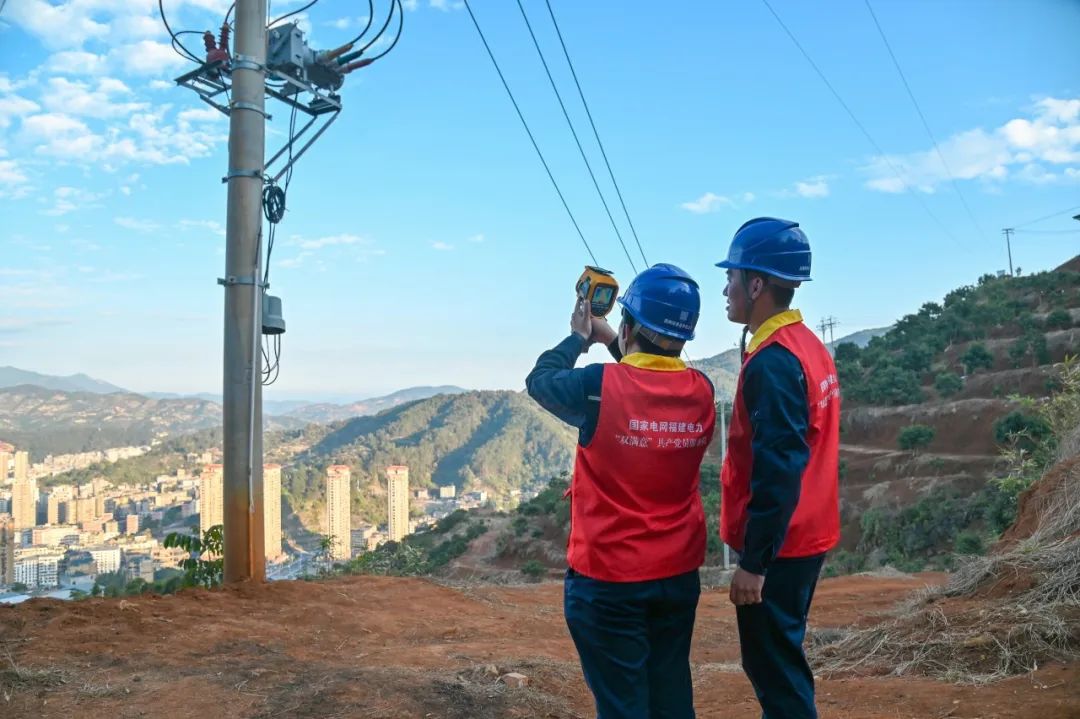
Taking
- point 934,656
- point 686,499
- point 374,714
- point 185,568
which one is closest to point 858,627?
point 934,656

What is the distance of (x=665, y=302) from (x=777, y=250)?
0.43m

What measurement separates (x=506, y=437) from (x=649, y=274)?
179 ft

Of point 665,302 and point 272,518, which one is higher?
point 665,302

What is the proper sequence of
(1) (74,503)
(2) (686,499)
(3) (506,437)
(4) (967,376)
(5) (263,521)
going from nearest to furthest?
(2) (686,499), (5) (263,521), (1) (74,503), (4) (967,376), (3) (506,437)

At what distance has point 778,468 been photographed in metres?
2.37

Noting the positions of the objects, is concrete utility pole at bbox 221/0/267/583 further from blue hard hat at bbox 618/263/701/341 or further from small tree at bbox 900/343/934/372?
small tree at bbox 900/343/934/372

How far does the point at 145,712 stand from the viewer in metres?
3.76

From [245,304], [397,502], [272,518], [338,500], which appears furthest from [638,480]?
[397,502]

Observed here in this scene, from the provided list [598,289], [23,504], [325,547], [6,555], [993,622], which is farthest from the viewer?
[23,504]

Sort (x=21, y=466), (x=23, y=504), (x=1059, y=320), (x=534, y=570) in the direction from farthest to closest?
(x=1059, y=320) → (x=534, y=570) → (x=21, y=466) → (x=23, y=504)

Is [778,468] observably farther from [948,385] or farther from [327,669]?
[948,385]

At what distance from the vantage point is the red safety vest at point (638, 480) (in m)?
2.46

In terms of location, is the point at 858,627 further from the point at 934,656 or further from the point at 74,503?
the point at 74,503

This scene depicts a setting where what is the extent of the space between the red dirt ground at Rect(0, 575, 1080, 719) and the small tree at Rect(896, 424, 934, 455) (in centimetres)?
2346
